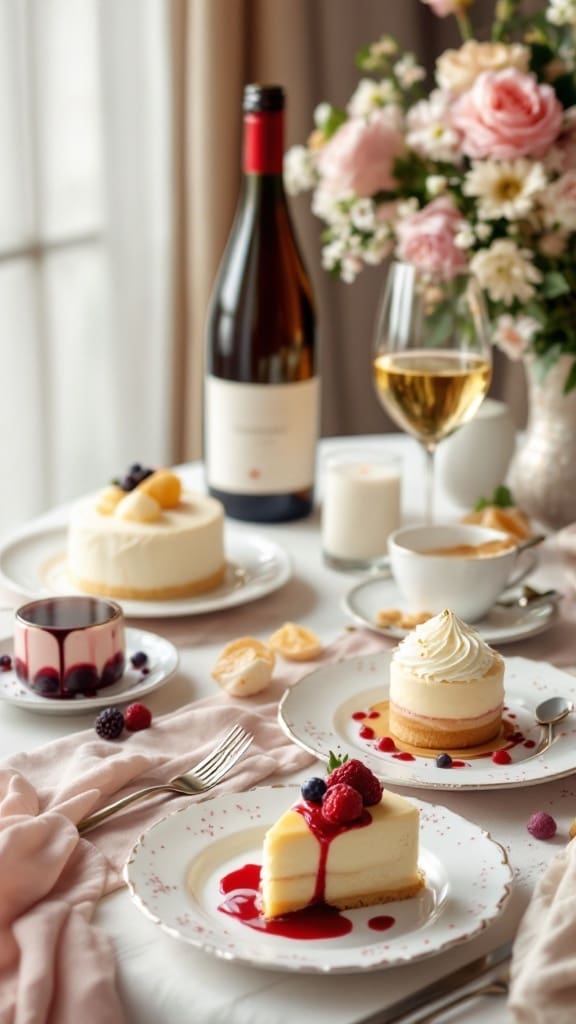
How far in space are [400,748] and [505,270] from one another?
2.48 feet

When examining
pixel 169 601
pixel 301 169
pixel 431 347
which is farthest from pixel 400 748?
pixel 301 169

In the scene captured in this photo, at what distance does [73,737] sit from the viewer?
1.22m

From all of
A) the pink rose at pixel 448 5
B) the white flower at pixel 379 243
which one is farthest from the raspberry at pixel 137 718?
the pink rose at pixel 448 5

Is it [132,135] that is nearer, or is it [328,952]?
[328,952]

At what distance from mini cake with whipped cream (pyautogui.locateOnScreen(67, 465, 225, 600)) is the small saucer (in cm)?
19

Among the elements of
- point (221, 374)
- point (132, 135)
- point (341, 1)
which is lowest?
point (221, 374)

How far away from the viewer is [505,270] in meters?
1.71

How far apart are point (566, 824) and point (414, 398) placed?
0.71m

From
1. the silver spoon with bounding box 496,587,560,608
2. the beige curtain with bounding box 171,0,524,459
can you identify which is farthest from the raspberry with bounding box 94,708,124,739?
the beige curtain with bounding box 171,0,524,459

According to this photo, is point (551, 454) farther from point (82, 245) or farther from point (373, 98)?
point (82, 245)

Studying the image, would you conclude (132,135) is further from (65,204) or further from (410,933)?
(410,933)

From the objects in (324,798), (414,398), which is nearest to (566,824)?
(324,798)

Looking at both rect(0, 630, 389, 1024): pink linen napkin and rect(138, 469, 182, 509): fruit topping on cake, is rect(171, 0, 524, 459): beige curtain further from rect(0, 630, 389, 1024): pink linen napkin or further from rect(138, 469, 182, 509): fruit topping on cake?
rect(0, 630, 389, 1024): pink linen napkin

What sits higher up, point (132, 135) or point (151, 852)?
point (132, 135)
